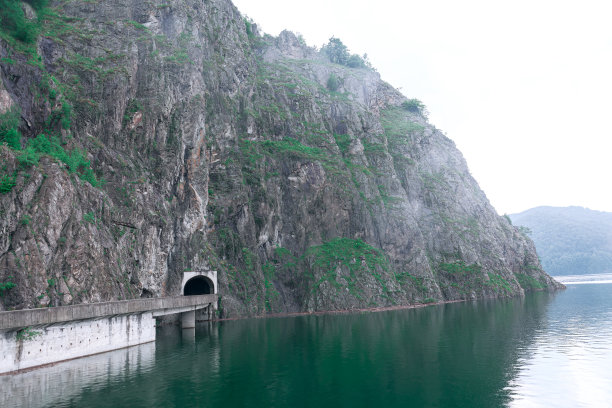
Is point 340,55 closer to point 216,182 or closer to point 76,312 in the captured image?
point 216,182

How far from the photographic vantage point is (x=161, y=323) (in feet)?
227

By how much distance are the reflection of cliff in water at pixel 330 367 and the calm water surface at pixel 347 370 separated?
0.32ft

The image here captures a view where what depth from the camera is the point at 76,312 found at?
1457 inches

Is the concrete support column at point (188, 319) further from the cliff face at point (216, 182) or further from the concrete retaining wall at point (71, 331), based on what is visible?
the concrete retaining wall at point (71, 331)

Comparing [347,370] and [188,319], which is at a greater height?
[188,319]

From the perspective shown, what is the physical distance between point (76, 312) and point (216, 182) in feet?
162

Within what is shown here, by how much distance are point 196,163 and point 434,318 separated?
160ft

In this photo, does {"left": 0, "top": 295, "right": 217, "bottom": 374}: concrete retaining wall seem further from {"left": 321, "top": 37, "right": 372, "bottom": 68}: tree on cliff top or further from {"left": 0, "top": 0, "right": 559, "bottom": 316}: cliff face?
{"left": 321, "top": 37, "right": 372, "bottom": 68}: tree on cliff top

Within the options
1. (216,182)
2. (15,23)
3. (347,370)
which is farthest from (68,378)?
(216,182)

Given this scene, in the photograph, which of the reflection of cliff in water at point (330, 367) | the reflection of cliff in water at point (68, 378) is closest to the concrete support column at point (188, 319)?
the reflection of cliff in water at point (330, 367)

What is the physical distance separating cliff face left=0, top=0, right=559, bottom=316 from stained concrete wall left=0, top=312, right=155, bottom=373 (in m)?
3.82

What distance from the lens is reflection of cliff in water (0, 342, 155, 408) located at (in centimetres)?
2623

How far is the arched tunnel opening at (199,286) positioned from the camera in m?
72.4

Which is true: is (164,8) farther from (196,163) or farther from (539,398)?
(539,398)
